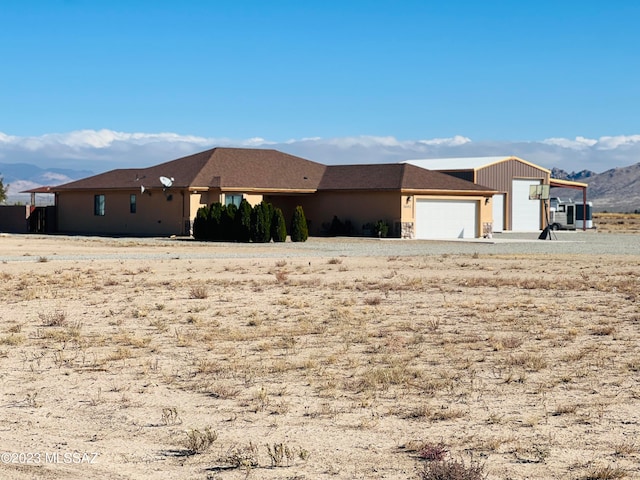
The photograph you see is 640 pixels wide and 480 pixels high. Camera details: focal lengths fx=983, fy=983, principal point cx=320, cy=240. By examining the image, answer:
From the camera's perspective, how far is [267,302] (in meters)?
19.2

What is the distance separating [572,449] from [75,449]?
13.7 ft

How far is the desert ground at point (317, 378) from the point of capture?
7.99 m

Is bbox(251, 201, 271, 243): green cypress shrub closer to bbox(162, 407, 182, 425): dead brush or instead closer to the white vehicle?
the white vehicle

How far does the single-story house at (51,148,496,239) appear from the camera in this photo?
49375 millimetres

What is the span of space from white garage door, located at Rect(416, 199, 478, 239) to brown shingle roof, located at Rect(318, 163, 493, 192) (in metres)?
0.88

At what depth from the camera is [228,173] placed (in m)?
51.2

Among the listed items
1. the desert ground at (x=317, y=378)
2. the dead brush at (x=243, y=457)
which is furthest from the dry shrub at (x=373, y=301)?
the dead brush at (x=243, y=457)

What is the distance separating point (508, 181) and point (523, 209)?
248cm

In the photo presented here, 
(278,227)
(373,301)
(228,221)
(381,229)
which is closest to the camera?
(373,301)

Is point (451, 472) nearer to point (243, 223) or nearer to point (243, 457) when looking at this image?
point (243, 457)

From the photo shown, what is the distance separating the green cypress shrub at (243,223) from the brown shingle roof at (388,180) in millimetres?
7627

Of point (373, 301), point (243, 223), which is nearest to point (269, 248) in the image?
point (243, 223)

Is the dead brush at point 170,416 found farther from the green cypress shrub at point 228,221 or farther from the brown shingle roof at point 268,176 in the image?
the brown shingle roof at point 268,176

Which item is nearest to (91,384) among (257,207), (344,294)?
(344,294)
